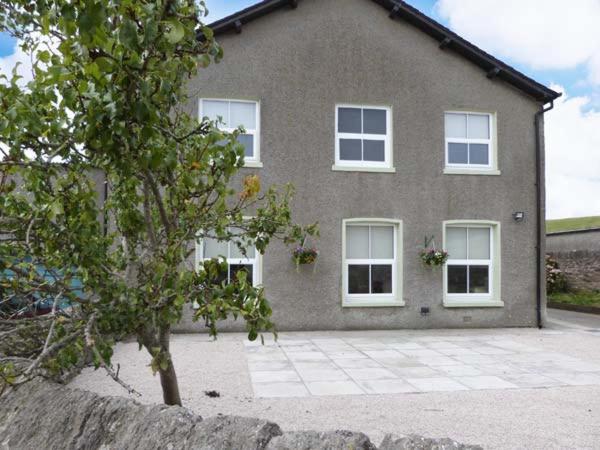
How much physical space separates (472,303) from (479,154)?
355 cm

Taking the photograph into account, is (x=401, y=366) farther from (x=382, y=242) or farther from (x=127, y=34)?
(x=127, y=34)

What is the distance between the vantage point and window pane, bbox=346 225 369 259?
10.4 m

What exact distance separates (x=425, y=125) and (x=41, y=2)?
9.71m

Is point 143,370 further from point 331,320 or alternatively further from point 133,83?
point 133,83

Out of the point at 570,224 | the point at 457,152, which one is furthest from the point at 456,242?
the point at 570,224

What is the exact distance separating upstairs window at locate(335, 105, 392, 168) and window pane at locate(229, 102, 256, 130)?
1.91 metres

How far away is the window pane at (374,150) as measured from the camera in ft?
34.8

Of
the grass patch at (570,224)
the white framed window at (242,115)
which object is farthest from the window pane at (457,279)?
the grass patch at (570,224)

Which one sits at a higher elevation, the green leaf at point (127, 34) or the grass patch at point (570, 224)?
the grass patch at point (570, 224)

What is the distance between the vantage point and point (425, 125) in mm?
10617

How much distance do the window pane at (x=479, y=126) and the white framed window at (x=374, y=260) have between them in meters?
2.97

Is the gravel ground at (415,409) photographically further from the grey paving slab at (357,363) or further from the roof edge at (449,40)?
the roof edge at (449,40)

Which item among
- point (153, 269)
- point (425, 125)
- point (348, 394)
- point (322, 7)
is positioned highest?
point (322, 7)

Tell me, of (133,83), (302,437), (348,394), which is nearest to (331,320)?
(348,394)
